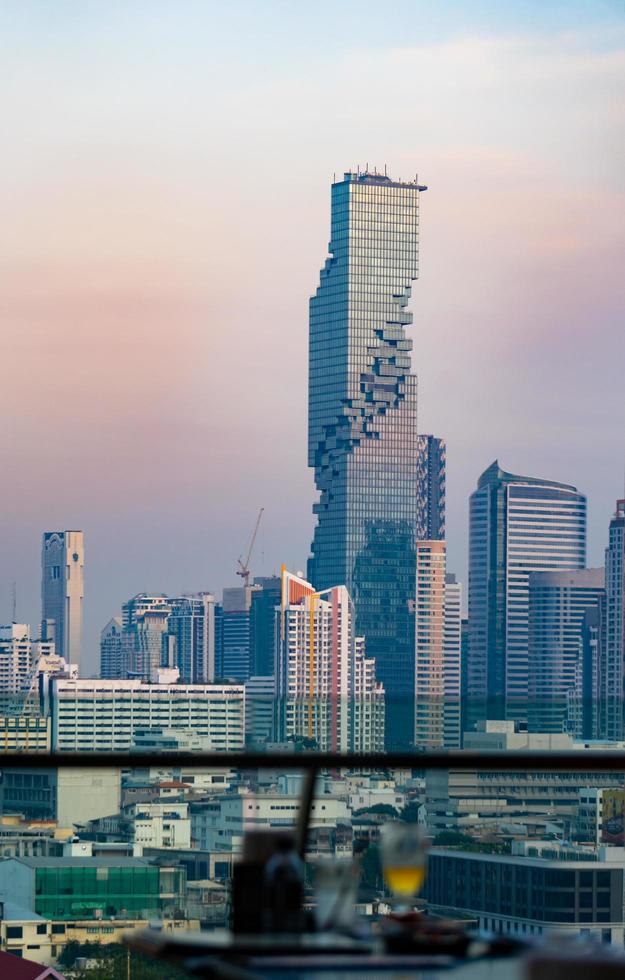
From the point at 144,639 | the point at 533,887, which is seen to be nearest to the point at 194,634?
the point at 144,639

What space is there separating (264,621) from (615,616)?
22.1 metres

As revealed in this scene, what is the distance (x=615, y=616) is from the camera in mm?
101000

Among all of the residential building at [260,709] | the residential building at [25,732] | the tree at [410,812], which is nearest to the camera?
the tree at [410,812]

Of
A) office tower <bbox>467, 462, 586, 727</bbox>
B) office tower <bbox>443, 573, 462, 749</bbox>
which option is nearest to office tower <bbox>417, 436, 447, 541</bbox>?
office tower <bbox>467, 462, 586, 727</bbox>

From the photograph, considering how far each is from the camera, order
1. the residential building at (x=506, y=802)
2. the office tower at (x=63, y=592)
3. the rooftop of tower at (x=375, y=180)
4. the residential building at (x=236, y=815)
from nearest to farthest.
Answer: the residential building at (x=236, y=815)
the residential building at (x=506, y=802)
the office tower at (x=63, y=592)
the rooftop of tower at (x=375, y=180)

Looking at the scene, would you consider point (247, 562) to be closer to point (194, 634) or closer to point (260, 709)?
point (260, 709)

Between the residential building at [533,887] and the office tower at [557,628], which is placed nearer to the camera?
the residential building at [533,887]

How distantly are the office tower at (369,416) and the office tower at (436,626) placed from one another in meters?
0.75

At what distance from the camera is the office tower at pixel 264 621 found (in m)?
106

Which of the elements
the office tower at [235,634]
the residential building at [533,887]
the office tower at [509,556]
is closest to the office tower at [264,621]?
the office tower at [235,634]

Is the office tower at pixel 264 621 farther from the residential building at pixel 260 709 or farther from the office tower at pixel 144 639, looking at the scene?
the office tower at pixel 144 639

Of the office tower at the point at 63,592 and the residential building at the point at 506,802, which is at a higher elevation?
the office tower at the point at 63,592

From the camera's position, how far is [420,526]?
4333 inches

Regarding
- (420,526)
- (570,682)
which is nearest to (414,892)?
(570,682)
